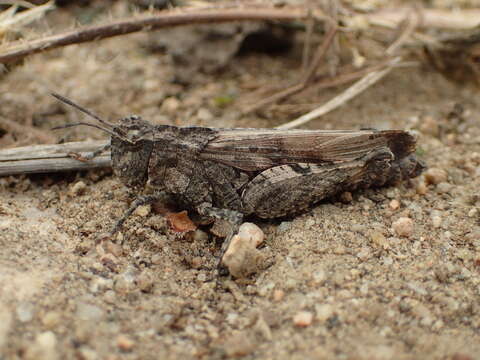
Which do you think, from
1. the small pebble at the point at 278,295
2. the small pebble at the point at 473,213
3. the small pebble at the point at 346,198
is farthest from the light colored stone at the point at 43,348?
the small pebble at the point at 473,213

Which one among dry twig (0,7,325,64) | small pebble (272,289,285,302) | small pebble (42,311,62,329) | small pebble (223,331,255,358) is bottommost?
small pebble (272,289,285,302)

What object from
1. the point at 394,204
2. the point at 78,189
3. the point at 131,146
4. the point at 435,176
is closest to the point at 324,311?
the point at 394,204

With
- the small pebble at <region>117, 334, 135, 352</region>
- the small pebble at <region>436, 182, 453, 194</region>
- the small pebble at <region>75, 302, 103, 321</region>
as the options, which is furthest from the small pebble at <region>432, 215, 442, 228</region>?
the small pebble at <region>75, 302, 103, 321</region>

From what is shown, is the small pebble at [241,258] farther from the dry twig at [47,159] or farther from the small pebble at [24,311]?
the dry twig at [47,159]

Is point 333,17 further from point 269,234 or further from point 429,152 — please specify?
point 269,234

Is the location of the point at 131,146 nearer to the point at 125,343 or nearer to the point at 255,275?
the point at 255,275

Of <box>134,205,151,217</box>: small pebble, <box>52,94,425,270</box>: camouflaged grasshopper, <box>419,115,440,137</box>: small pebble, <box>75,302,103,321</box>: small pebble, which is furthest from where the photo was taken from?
<box>419,115,440,137</box>: small pebble

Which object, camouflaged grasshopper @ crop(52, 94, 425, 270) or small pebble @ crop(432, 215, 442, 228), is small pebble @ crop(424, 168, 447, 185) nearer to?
small pebble @ crop(432, 215, 442, 228)
